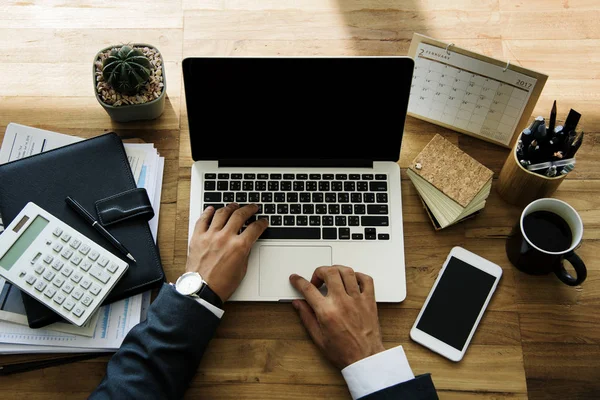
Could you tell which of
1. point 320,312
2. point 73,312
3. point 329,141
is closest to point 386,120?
point 329,141

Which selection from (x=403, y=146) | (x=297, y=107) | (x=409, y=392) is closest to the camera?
(x=409, y=392)

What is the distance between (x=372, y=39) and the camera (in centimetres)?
138

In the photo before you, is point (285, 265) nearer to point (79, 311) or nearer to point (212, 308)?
point (212, 308)

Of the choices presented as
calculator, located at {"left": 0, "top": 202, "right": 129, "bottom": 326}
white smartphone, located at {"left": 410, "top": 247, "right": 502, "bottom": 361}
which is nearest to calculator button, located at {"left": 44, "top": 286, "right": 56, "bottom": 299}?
calculator, located at {"left": 0, "top": 202, "right": 129, "bottom": 326}

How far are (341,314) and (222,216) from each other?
12.1 inches

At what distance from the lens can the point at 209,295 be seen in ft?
3.67

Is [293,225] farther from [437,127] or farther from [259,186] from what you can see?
[437,127]

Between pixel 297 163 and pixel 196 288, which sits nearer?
pixel 196 288

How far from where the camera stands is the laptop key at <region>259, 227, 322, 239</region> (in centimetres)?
119

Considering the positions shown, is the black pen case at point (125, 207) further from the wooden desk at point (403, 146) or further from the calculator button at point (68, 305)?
the calculator button at point (68, 305)

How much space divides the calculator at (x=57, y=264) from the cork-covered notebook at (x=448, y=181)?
62cm

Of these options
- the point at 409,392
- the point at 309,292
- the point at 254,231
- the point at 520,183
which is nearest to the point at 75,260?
the point at 254,231

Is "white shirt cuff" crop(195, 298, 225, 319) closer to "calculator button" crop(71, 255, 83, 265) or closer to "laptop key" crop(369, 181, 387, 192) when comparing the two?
"calculator button" crop(71, 255, 83, 265)

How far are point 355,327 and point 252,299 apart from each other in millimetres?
207
